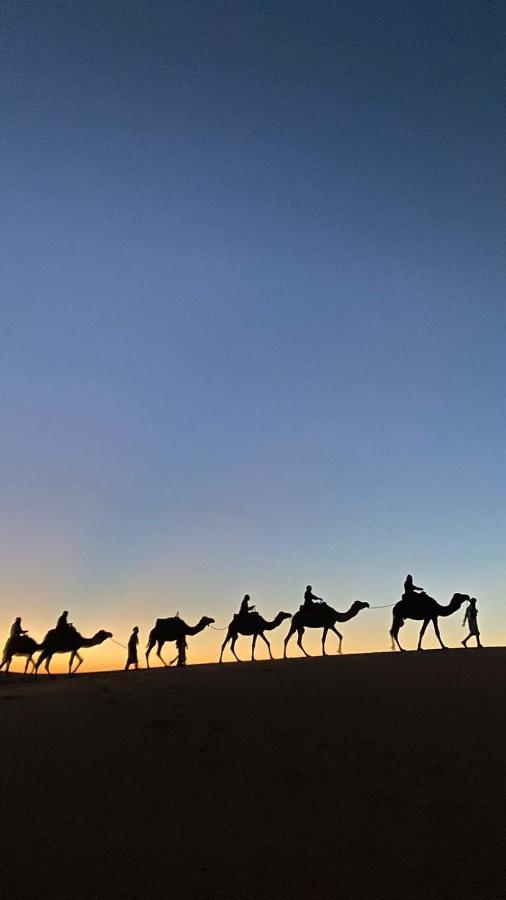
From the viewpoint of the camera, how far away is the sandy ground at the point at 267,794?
6023 millimetres

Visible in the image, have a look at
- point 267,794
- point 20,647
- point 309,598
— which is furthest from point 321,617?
point 267,794

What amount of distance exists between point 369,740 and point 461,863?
3113 millimetres

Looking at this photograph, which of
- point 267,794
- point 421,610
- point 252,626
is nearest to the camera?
point 267,794

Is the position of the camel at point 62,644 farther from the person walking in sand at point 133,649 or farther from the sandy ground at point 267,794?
the sandy ground at point 267,794

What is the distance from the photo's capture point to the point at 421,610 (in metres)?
21.3

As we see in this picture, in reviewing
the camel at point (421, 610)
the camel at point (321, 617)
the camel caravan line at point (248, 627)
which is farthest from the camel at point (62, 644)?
the camel at point (421, 610)

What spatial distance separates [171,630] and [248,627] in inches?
118

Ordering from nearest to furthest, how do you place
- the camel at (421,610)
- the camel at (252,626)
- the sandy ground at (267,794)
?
the sandy ground at (267,794), the camel at (421,610), the camel at (252,626)

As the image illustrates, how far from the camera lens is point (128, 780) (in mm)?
8469

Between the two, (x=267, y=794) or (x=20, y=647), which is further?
(x=20, y=647)

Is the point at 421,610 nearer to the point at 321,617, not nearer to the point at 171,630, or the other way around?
the point at 321,617

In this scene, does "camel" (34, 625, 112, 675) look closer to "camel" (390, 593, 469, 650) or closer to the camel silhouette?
the camel silhouette

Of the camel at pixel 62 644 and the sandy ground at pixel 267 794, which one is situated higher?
the camel at pixel 62 644

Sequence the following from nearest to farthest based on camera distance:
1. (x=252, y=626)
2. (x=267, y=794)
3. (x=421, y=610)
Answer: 1. (x=267, y=794)
2. (x=421, y=610)
3. (x=252, y=626)
